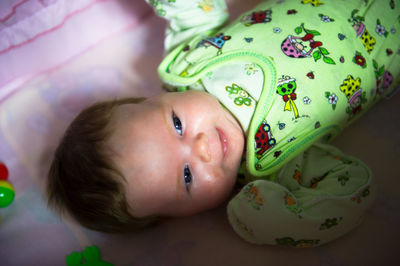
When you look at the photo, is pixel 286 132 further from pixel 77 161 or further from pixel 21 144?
pixel 21 144

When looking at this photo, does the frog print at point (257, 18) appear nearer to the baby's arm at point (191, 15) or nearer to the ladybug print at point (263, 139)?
the baby's arm at point (191, 15)

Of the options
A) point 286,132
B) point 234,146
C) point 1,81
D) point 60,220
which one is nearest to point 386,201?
point 286,132

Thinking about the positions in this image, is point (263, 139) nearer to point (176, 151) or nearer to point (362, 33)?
point (176, 151)

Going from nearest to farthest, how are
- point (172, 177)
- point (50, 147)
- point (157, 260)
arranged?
point (172, 177) → point (157, 260) → point (50, 147)

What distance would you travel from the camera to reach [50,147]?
1508mm

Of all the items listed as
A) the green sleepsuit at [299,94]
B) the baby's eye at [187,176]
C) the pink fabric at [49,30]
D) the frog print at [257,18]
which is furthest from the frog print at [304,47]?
the pink fabric at [49,30]

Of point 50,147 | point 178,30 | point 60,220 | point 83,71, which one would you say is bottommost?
point 60,220

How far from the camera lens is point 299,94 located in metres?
1.18

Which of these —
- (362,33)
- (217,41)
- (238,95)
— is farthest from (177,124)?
(362,33)

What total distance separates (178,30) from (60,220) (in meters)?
0.86

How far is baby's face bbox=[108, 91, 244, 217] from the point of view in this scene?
1091mm

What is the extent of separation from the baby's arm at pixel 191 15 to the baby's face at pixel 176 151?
14.8 inches

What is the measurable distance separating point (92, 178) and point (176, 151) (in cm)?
26

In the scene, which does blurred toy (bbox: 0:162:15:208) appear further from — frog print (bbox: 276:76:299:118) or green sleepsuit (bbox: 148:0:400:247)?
frog print (bbox: 276:76:299:118)
